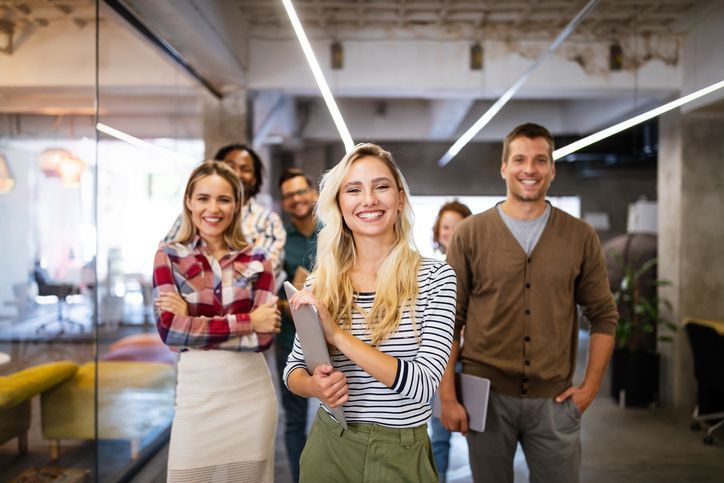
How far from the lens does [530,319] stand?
2016 millimetres

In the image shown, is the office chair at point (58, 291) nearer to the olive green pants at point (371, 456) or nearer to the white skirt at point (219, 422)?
the white skirt at point (219, 422)

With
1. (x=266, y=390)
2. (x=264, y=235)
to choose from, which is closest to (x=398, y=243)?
(x=266, y=390)

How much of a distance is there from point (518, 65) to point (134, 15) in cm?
329

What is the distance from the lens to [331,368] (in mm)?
1322

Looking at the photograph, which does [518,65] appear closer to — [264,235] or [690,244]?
[690,244]

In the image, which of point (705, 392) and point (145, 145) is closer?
point (705, 392)

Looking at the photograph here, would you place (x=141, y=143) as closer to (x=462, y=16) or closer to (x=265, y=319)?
(x=265, y=319)

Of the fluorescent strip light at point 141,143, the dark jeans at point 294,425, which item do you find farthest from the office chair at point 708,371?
the fluorescent strip light at point 141,143

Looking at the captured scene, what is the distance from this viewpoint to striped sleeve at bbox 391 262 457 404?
50.4 inches

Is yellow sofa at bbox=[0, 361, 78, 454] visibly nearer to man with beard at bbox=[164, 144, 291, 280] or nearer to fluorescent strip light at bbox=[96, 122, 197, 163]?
man with beard at bbox=[164, 144, 291, 280]

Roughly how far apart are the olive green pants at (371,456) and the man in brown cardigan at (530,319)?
2.20 ft

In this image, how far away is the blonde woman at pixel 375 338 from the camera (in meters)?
1.31

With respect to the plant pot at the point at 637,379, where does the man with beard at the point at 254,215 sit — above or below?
above

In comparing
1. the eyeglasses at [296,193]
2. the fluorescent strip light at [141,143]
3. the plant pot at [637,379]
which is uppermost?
the fluorescent strip light at [141,143]
